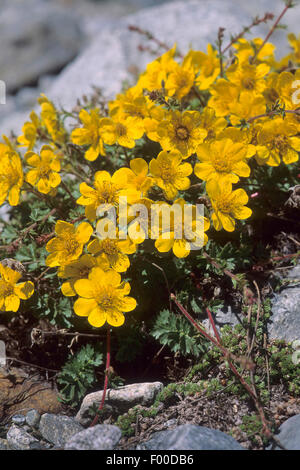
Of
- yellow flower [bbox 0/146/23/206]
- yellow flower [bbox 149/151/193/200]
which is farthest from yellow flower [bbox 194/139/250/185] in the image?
yellow flower [bbox 0/146/23/206]

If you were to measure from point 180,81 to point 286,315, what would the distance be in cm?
236

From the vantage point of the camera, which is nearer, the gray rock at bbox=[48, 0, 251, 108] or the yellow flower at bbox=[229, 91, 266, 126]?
the yellow flower at bbox=[229, 91, 266, 126]

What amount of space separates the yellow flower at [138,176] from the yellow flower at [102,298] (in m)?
0.68

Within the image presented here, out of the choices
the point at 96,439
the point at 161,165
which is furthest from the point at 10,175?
the point at 96,439

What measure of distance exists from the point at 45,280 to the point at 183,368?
4.80 feet

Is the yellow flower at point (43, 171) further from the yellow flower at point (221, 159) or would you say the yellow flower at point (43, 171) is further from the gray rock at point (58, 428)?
the gray rock at point (58, 428)

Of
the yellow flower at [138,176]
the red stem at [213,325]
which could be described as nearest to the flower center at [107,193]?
the yellow flower at [138,176]

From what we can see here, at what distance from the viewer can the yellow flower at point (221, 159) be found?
3.36 meters

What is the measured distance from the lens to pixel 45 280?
3863 millimetres

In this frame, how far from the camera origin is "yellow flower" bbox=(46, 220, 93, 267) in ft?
10.4

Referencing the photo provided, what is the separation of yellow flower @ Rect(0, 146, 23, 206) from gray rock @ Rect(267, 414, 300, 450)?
8.91ft

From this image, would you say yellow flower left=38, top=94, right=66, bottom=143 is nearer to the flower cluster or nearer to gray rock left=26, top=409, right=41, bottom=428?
the flower cluster

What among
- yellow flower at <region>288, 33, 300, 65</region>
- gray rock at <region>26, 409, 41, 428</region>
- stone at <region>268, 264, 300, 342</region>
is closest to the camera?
gray rock at <region>26, 409, 41, 428</region>
